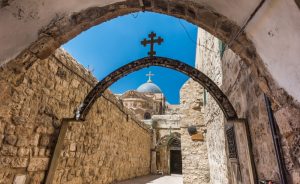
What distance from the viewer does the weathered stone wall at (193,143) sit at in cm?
792

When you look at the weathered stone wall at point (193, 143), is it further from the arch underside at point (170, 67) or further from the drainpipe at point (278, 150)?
the drainpipe at point (278, 150)

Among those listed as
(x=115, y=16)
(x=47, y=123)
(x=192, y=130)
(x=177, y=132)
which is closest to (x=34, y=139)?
(x=47, y=123)

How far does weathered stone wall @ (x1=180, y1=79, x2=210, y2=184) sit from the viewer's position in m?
7.92

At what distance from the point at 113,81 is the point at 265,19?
2.06m

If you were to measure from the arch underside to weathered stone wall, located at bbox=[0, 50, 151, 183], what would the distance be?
0.59m

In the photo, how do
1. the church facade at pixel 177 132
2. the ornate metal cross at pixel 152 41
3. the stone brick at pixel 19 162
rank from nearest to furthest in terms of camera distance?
the stone brick at pixel 19 162 < the ornate metal cross at pixel 152 41 < the church facade at pixel 177 132

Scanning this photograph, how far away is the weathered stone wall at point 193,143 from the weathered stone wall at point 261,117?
5.02 m

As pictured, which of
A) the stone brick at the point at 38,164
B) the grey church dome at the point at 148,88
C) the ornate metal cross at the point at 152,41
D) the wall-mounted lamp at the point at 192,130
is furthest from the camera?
the grey church dome at the point at 148,88

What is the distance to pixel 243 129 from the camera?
2.46 meters

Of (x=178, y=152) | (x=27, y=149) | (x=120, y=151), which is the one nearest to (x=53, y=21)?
(x=27, y=149)

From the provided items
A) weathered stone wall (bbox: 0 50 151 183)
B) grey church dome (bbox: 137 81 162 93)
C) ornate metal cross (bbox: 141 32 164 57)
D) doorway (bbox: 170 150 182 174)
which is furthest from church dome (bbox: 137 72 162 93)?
ornate metal cross (bbox: 141 32 164 57)

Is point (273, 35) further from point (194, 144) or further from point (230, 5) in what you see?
point (194, 144)

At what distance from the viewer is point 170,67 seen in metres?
2.82

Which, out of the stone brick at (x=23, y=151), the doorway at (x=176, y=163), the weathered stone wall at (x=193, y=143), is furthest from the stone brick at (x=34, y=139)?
the doorway at (x=176, y=163)
